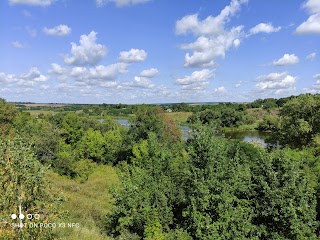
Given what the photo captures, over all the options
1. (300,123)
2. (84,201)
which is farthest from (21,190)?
(300,123)

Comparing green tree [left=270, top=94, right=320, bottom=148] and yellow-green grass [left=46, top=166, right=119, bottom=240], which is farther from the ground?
green tree [left=270, top=94, right=320, bottom=148]

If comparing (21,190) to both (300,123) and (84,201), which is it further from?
(300,123)

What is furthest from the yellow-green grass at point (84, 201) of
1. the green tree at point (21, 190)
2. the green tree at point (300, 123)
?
the green tree at point (300, 123)

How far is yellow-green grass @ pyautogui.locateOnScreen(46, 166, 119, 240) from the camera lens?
10.8 meters

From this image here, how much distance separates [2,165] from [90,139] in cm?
3717

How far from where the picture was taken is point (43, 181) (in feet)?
26.6

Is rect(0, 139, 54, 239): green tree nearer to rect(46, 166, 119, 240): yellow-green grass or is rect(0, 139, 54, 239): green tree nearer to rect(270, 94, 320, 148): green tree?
rect(46, 166, 119, 240): yellow-green grass

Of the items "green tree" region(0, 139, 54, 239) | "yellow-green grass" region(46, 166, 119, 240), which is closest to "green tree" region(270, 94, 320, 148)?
"yellow-green grass" region(46, 166, 119, 240)

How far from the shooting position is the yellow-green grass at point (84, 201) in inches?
427

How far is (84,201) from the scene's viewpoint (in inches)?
892

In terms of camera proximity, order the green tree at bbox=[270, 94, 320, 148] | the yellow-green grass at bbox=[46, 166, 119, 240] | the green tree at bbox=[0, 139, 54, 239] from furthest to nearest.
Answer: the green tree at bbox=[270, 94, 320, 148], the yellow-green grass at bbox=[46, 166, 119, 240], the green tree at bbox=[0, 139, 54, 239]

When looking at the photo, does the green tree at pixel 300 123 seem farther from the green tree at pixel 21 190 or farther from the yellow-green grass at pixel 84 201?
the green tree at pixel 21 190

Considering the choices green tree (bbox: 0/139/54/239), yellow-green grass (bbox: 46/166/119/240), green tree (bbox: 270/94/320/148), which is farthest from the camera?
green tree (bbox: 270/94/320/148)

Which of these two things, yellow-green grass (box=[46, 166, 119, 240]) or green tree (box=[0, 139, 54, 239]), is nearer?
green tree (box=[0, 139, 54, 239])
